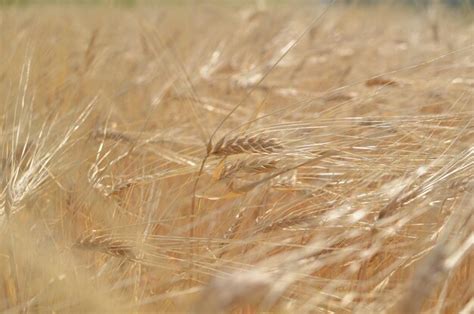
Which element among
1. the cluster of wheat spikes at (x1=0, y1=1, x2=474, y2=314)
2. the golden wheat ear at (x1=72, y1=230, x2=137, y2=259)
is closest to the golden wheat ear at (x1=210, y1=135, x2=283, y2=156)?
the cluster of wheat spikes at (x1=0, y1=1, x2=474, y2=314)

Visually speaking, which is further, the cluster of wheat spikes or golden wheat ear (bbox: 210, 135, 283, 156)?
golden wheat ear (bbox: 210, 135, 283, 156)

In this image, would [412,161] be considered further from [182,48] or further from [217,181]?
[182,48]

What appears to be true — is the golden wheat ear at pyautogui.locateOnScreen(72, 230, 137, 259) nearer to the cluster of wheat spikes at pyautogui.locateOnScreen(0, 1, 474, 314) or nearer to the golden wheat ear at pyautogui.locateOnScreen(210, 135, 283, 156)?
the cluster of wheat spikes at pyautogui.locateOnScreen(0, 1, 474, 314)

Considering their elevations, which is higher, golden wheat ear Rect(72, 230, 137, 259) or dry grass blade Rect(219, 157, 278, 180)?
dry grass blade Rect(219, 157, 278, 180)

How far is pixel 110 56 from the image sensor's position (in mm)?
2100

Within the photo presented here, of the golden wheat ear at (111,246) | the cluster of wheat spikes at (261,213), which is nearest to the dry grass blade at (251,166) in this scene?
the cluster of wheat spikes at (261,213)

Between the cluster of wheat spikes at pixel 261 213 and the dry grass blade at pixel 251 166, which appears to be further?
the dry grass blade at pixel 251 166

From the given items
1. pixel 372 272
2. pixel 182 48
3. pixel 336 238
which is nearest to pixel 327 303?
pixel 336 238

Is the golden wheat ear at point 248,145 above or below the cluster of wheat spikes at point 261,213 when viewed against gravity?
above

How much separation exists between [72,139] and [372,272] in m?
0.50

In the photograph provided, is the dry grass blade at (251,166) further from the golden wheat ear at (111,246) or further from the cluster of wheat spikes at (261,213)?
the golden wheat ear at (111,246)

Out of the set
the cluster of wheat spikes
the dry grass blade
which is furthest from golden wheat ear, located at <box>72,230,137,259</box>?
the dry grass blade

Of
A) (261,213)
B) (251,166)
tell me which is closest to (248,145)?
(251,166)

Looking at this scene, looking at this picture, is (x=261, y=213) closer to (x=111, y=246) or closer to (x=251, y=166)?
(x=251, y=166)
